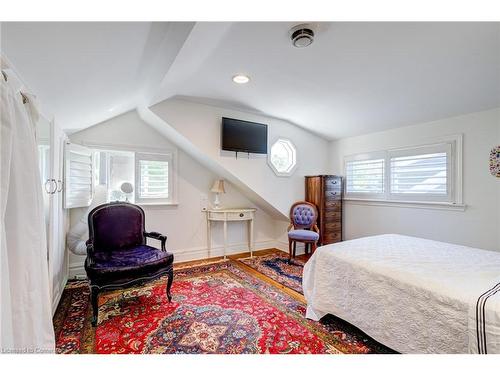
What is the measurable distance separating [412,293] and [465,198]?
236 centimetres

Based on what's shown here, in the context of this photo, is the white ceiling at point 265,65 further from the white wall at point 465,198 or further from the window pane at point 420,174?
the window pane at point 420,174

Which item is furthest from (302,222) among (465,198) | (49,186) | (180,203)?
(49,186)

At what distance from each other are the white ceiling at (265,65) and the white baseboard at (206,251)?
1.83 meters

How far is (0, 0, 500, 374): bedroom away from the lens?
1.25 m

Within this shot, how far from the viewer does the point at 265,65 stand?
238 centimetres

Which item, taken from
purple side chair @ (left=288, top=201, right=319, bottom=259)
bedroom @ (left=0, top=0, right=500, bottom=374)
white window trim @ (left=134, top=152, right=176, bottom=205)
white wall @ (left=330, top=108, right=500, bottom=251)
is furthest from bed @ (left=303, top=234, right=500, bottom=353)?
white window trim @ (left=134, top=152, right=176, bottom=205)

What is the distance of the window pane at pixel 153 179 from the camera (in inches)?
144

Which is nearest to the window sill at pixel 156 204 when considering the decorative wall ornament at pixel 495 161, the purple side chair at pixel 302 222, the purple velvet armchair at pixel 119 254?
the purple velvet armchair at pixel 119 254

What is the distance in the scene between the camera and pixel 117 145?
3.43m

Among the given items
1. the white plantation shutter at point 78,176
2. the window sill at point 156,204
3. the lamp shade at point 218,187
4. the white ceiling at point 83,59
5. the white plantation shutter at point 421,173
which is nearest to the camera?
the white ceiling at point 83,59

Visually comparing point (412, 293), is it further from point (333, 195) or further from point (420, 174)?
point (333, 195)

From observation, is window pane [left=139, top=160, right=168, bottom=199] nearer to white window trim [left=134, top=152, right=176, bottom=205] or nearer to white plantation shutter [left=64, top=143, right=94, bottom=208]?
white window trim [left=134, top=152, right=176, bottom=205]
